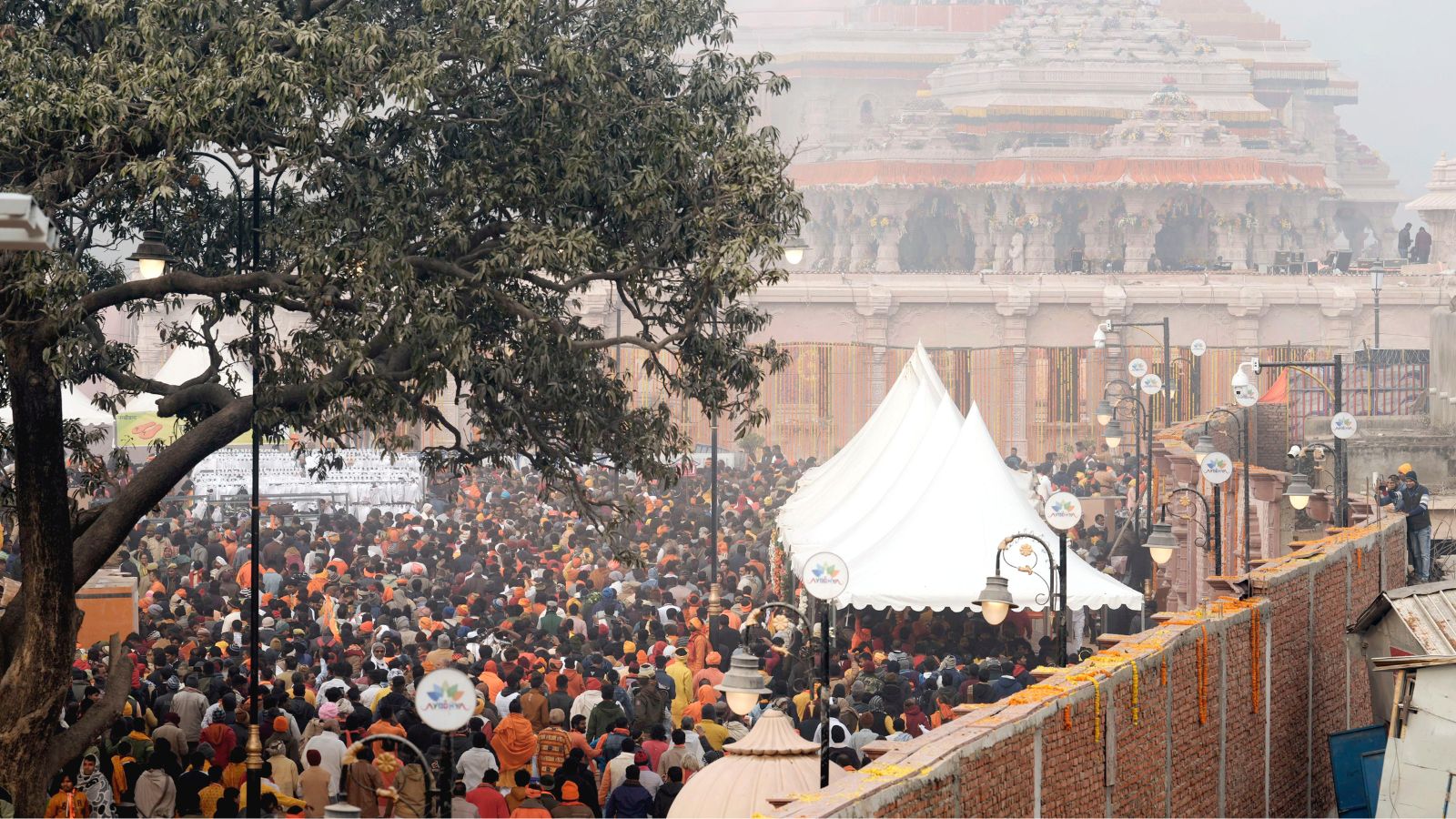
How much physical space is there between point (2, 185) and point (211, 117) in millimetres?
1657

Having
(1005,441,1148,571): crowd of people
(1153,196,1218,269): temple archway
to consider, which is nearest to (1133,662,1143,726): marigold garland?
(1005,441,1148,571): crowd of people

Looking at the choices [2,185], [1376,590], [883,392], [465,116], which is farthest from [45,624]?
[883,392]

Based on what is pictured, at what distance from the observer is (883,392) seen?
5184 cm

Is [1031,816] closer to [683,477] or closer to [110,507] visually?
[110,507]

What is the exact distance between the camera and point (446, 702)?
9.80 metres

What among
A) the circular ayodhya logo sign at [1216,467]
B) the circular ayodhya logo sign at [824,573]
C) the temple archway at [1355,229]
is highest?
the temple archway at [1355,229]

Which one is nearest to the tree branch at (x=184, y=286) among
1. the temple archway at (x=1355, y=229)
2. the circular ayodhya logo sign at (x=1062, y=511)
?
the circular ayodhya logo sign at (x=1062, y=511)

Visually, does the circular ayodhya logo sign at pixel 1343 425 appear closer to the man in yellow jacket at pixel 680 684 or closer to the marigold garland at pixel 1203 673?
the marigold garland at pixel 1203 673

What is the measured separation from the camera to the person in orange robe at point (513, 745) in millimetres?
15688

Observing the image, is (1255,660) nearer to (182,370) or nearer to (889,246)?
(182,370)

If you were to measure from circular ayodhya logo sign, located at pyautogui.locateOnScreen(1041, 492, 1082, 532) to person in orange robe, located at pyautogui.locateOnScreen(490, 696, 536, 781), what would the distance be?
442cm

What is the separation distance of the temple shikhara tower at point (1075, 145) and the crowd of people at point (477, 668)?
38810mm

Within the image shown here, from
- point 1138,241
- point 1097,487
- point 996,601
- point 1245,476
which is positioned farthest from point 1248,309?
point 996,601

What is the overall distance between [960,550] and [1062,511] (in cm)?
469
